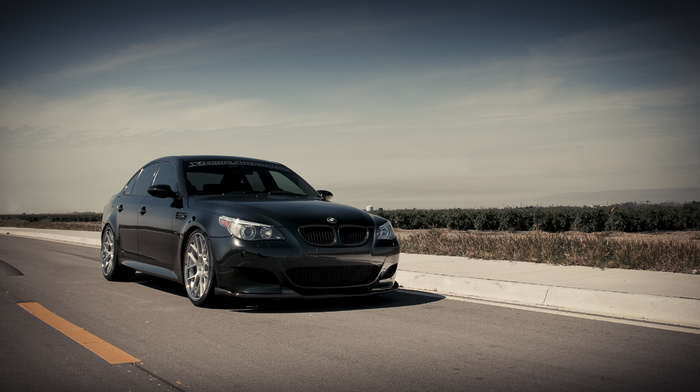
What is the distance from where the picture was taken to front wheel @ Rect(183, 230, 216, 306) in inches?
283

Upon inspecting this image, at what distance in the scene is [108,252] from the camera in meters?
10.1

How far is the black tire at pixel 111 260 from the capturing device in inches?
387

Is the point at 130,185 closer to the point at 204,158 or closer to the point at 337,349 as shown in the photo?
the point at 204,158

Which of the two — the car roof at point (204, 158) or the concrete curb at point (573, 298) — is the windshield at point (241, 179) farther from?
the concrete curb at point (573, 298)

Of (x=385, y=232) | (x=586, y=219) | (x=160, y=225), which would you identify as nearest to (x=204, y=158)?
(x=160, y=225)

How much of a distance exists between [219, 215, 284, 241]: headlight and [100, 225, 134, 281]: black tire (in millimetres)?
3512

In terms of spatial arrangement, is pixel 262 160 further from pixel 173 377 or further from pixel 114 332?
pixel 173 377

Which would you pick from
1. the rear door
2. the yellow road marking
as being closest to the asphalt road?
the yellow road marking

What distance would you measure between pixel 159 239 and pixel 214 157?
50.2 inches

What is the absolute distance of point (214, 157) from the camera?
28.9 feet

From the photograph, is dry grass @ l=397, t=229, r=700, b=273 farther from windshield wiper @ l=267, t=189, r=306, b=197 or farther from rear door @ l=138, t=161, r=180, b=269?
rear door @ l=138, t=161, r=180, b=269

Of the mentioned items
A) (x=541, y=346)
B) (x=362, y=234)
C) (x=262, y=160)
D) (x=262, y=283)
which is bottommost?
(x=541, y=346)

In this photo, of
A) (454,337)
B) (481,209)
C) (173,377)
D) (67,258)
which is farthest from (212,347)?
(481,209)

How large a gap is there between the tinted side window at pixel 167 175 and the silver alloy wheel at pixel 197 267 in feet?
3.54
